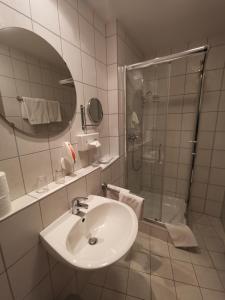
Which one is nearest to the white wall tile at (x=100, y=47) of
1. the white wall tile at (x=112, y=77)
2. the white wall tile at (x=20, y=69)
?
the white wall tile at (x=112, y=77)

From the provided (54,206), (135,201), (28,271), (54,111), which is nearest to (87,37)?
(54,111)

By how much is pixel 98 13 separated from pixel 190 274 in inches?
102

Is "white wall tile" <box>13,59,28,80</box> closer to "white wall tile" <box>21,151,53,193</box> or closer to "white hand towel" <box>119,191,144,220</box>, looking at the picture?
"white wall tile" <box>21,151,53,193</box>

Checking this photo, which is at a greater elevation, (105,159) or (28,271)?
(105,159)

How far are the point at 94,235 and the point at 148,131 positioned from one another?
1.43m

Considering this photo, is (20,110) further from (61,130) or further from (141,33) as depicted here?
(141,33)

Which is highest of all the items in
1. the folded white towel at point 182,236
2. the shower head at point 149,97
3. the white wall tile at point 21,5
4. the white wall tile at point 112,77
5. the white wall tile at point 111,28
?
the white wall tile at point 111,28

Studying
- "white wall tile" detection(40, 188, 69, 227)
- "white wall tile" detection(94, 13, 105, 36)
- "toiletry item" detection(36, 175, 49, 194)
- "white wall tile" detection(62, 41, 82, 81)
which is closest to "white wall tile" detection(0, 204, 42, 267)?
"white wall tile" detection(40, 188, 69, 227)

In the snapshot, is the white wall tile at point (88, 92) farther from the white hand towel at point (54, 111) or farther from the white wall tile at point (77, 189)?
the white wall tile at point (77, 189)

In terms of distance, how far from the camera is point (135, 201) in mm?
1295

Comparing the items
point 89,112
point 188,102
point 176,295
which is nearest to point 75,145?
point 89,112

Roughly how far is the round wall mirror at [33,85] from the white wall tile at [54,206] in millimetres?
408

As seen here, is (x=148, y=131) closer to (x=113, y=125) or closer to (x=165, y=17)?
(x=113, y=125)

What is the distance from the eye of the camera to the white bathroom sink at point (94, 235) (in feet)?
2.29
